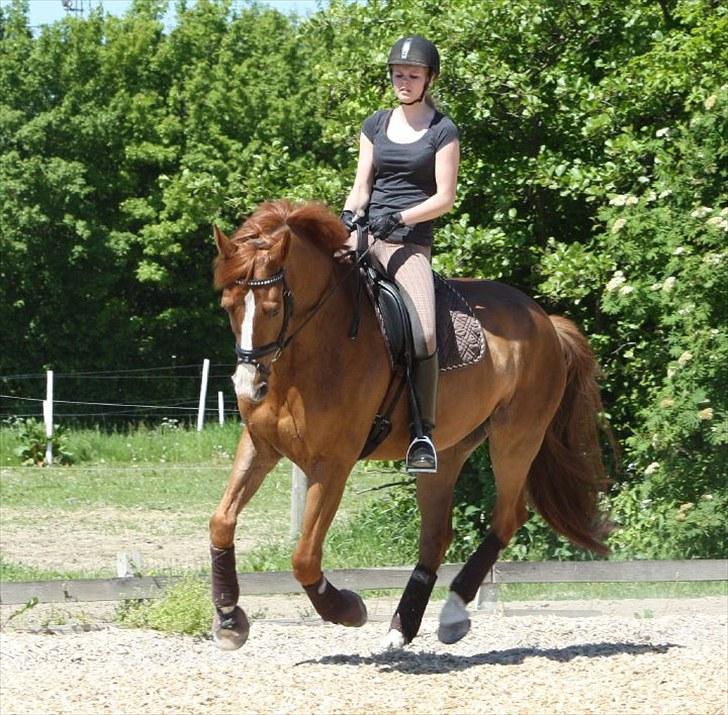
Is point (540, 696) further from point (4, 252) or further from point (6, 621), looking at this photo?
point (4, 252)

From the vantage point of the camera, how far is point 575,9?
501 inches

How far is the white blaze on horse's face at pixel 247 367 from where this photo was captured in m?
5.91

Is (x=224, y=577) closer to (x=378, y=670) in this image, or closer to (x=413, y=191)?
(x=378, y=670)

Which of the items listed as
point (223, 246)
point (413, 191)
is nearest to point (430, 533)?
point (413, 191)

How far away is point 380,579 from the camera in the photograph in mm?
9688

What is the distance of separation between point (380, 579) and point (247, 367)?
4.13 metres

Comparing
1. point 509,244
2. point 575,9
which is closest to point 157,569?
point 509,244

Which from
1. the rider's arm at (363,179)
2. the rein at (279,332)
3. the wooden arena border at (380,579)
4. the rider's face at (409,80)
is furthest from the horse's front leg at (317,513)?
the wooden arena border at (380,579)

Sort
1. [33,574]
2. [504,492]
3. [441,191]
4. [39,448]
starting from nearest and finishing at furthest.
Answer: [441,191] < [504,492] < [33,574] < [39,448]

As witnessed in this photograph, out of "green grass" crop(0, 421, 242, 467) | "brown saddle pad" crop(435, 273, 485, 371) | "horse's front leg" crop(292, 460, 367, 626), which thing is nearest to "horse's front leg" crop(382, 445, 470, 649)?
"brown saddle pad" crop(435, 273, 485, 371)

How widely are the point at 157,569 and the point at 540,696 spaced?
5463 mm

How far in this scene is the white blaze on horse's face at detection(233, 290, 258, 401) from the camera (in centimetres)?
591

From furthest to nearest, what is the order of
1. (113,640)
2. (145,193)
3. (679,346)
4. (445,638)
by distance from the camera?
1. (145,193)
2. (679,346)
3. (113,640)
4. (445,638)

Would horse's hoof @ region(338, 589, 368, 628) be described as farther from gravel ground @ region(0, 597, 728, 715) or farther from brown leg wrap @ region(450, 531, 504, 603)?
brown leg wrap @ region(450, 531, 504, 603)
